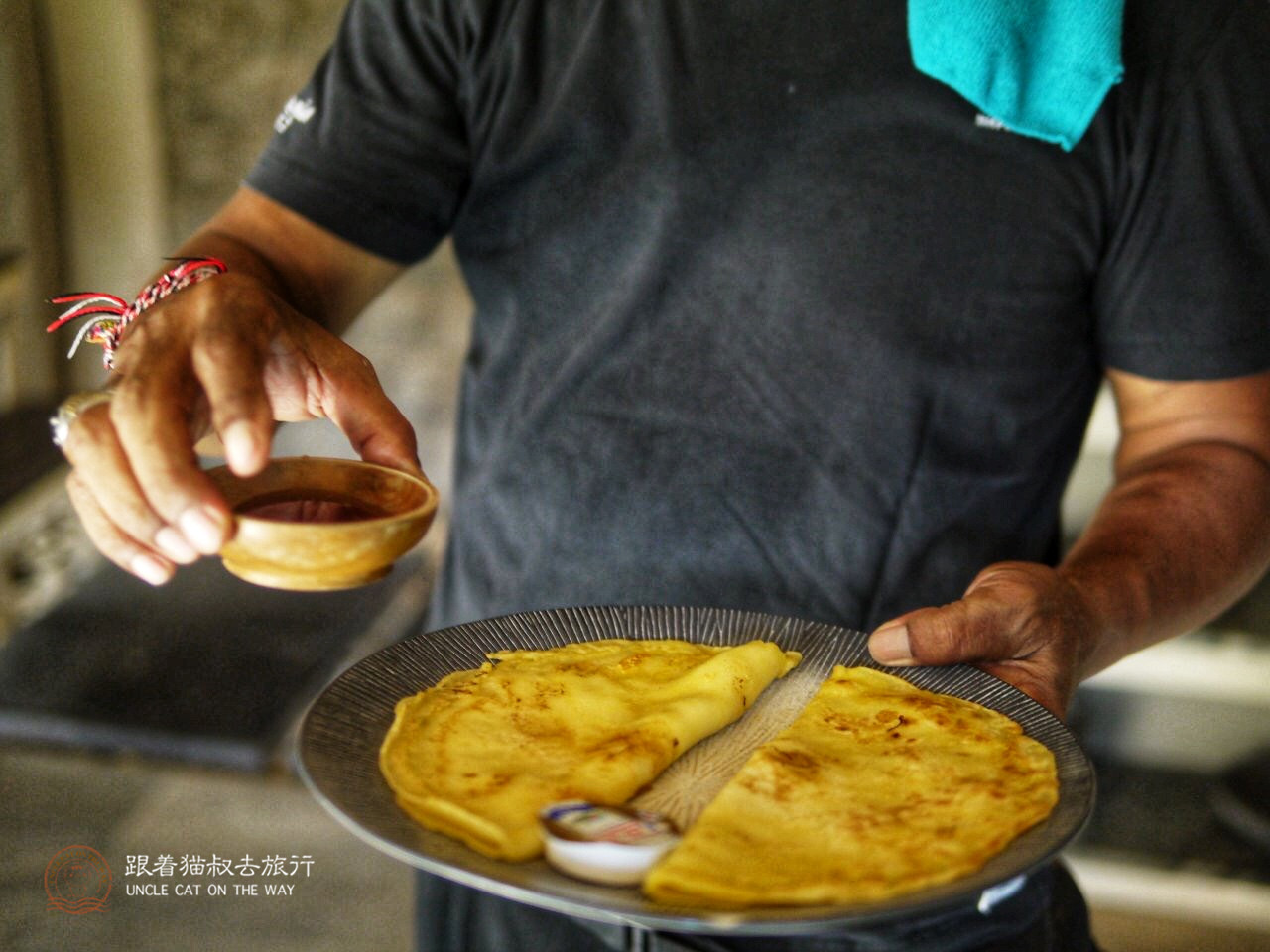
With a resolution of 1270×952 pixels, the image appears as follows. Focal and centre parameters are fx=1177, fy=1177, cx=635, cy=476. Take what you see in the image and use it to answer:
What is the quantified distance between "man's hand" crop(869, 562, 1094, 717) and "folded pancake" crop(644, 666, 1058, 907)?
0.06 m

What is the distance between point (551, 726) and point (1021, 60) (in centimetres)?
99

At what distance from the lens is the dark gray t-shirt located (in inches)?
58.1

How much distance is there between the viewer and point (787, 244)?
1.50 metres

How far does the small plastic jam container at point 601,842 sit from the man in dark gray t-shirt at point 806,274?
1.81 feet

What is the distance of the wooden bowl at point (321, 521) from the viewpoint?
3.06 feet

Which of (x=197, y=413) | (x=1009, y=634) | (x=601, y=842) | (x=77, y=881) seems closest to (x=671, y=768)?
(x=601, y=842)

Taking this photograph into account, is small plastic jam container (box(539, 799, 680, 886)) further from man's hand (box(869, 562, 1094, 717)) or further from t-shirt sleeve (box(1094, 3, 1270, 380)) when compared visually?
t-shirt sleeve (box(1094, 3, 1270, 380))

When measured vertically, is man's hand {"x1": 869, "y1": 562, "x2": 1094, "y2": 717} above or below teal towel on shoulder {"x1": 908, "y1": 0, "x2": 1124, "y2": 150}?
below

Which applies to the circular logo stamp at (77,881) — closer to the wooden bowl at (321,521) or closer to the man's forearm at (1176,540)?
the wooden bowl at (321,521)

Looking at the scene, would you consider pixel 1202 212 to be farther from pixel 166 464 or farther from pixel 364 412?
pixel 166 464

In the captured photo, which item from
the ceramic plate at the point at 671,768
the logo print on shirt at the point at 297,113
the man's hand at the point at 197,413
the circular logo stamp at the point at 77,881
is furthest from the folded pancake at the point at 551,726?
the circular logo stamp at the point at 77,881

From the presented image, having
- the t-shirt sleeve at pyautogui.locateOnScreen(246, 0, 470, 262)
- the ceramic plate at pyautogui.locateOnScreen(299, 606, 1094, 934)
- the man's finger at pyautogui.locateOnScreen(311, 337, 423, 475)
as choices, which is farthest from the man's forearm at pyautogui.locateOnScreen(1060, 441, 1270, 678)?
the t-shirt sleeve at pyautogui.locateOnScreen(246, 0, 470, 262)

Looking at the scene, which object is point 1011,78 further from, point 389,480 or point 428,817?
point 428,817

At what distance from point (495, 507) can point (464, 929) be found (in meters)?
0.59
